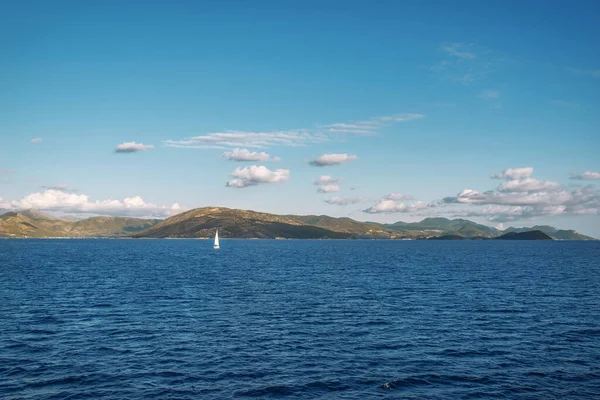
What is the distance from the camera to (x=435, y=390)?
44.8m

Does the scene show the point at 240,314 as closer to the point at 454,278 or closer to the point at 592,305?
the point at 592,305

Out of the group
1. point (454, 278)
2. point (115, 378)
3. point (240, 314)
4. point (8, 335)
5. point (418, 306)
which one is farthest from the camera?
point (454, 278)

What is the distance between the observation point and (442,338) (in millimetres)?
64125

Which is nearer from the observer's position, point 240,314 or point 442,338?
point 442,338

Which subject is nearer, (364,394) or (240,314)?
(364,394)

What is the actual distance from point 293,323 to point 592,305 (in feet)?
205

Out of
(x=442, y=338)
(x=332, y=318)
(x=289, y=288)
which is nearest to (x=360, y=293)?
(x=289, y=288)

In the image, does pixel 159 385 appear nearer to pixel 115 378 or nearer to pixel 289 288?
pixel 115 378

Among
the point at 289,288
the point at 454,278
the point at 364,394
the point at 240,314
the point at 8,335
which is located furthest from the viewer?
the point at 454,278

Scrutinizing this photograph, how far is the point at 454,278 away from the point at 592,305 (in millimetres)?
52225

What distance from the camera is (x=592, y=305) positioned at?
301ft

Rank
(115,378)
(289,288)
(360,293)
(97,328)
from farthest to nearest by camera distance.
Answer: (289,288), (360,293), (97,328), (115,378)

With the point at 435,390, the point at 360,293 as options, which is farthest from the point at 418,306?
the point at 435,390

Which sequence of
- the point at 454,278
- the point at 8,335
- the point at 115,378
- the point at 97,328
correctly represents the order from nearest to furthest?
the point at 115,378, the point at 8,335, the point at 97,328, the point at 454,278
